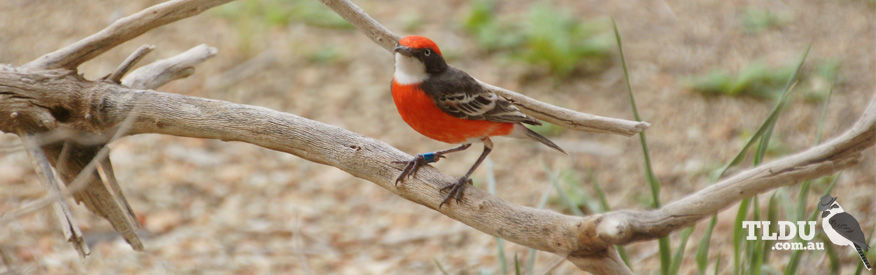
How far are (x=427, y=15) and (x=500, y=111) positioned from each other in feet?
13.7

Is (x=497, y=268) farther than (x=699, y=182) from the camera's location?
No

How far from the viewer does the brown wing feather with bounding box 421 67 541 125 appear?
3.08 m

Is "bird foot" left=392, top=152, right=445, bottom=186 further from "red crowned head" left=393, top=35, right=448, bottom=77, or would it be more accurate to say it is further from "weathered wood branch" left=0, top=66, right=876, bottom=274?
"red crowned head" left=393, top=35, right=448, bottom=77

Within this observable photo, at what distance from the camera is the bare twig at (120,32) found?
10.4 feet

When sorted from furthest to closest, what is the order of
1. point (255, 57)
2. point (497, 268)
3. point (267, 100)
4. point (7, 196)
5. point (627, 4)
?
point (627, 4), point (255, 57), point (267, 100), point (7, 196), point (497, 268)

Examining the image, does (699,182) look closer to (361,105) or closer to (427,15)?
(361,105)

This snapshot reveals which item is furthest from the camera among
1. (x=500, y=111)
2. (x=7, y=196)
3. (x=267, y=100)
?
(x=267, y=100)

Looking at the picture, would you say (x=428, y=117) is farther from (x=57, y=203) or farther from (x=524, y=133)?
(x=57, y=203)

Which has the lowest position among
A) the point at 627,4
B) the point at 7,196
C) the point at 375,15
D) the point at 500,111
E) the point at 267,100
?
the point at 7,196

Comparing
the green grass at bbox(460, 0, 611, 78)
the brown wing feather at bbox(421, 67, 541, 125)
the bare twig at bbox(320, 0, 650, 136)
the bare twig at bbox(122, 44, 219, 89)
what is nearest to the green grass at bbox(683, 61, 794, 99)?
the green grass at bbox(460, 0, 611, 78)

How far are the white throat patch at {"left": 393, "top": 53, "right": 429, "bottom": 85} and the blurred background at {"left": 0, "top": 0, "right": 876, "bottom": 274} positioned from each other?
80 centimetres

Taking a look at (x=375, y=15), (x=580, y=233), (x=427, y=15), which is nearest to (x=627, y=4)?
(x=427, y=15)

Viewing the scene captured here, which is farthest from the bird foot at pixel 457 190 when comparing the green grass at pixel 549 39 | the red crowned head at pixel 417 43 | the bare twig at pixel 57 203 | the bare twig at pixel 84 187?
the green grass at pixel 549 39

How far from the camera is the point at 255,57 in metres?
6.63
